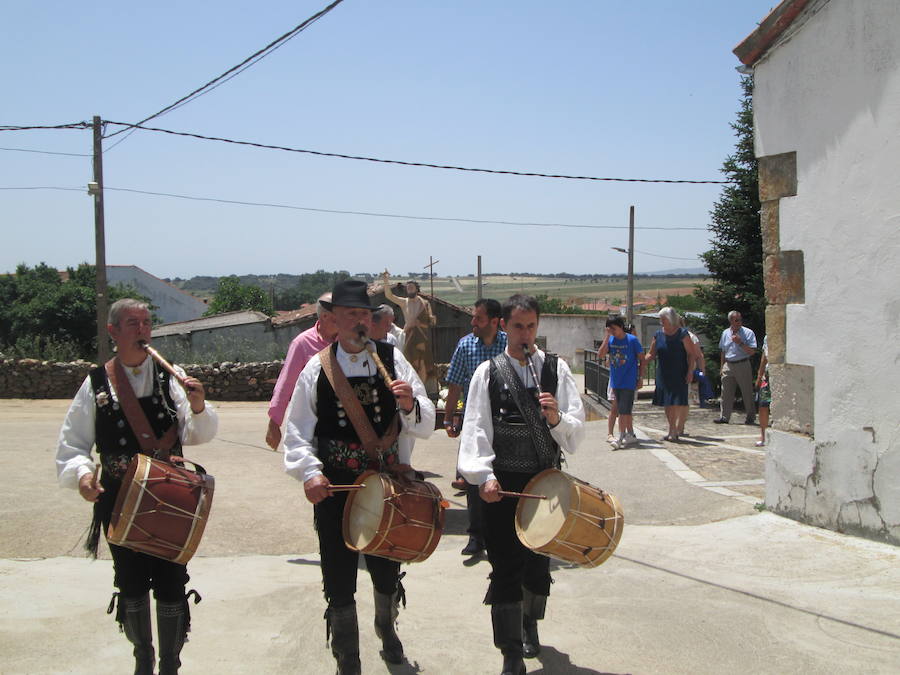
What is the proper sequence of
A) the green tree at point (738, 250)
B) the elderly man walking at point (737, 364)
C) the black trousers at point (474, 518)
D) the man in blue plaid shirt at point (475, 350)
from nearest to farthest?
the black trousers at point (474, 518)
the man in blue plaid shirt at point (475, 350)
the elderly man walking at point (737, 364)
the green tree at point (738, 250)

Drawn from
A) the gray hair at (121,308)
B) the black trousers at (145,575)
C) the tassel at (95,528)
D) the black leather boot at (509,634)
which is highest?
the gray hair at (121,308)

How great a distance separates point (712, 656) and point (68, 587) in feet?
12.1

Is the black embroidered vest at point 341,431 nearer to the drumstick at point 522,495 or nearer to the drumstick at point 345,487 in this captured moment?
the drumstick at point 345,487

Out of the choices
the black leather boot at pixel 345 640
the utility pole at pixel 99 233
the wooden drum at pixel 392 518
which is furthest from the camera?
the utility pole at pixel 99 233

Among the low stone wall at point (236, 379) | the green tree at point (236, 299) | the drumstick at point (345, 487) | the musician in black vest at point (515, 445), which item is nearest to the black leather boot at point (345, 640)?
the drumstick at point (345, 487)

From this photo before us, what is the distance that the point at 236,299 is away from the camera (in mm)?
55500

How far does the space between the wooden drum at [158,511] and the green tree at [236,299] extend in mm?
51521

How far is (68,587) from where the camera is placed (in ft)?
16.0

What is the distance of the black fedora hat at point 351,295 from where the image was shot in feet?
12.4

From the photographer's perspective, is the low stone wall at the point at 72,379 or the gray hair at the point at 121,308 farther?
the low stone wall at the point at 72,379

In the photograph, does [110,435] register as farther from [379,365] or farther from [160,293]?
[160,293]

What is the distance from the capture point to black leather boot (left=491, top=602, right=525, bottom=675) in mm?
3662

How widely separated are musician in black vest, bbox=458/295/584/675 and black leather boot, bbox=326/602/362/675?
0.64 metres

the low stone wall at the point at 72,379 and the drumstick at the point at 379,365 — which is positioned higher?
the drumstick at the point at 379,365
